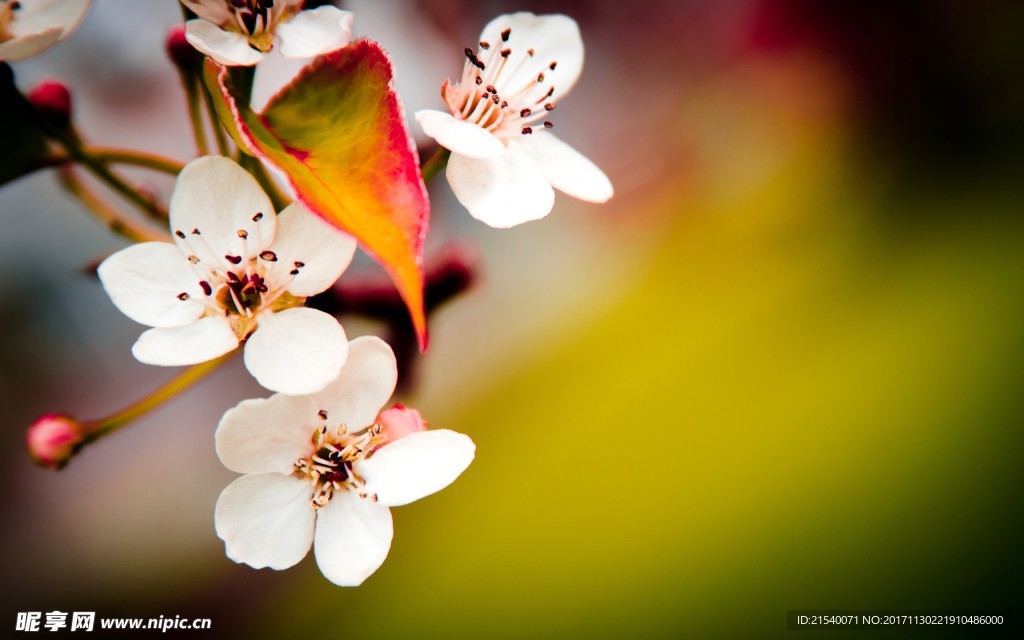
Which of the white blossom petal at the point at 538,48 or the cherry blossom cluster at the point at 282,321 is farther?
the white blossom petal at the point at 538,48

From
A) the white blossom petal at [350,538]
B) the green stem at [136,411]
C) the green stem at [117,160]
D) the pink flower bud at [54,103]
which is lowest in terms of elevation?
the white blossom petal at [350,538]

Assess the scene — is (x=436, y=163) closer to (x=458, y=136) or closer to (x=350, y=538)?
(x=458, y=136)

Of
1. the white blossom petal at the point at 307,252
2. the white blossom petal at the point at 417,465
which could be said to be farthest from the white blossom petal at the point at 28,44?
the white blossom petal at the point at 417,465

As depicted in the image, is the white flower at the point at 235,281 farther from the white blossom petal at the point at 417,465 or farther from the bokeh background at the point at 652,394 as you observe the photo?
the bokeh background at the point at 652,394

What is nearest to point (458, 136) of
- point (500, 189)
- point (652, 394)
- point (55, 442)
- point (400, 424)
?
point (500, 189)

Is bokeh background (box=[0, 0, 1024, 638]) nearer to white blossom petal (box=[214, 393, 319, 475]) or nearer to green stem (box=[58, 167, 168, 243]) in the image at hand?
green stem (box=[58, 167, 168, 243])

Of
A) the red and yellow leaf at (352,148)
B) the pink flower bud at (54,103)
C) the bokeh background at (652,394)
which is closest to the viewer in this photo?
the red and yellow leaf at (352,148)

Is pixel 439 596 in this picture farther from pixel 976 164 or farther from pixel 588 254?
pixel 976 164

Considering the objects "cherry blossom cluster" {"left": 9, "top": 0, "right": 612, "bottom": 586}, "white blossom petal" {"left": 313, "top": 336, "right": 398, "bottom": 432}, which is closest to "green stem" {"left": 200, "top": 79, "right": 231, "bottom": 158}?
"cherry blossom cluster" {"left": 9, "top": 0, "right": 612, "bottom": 586}
